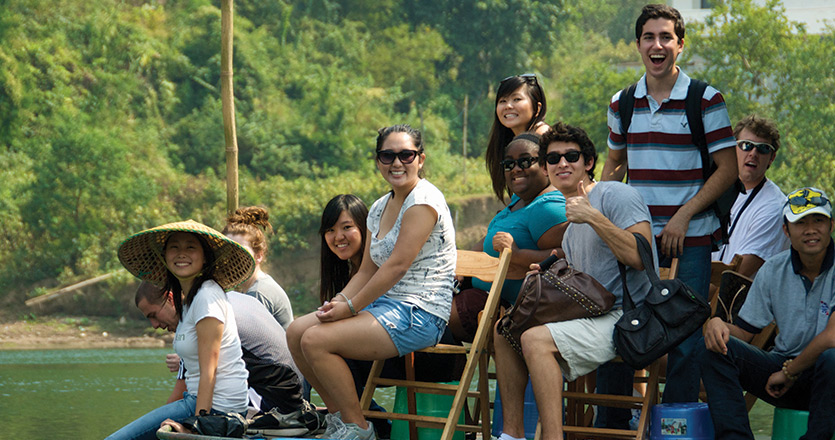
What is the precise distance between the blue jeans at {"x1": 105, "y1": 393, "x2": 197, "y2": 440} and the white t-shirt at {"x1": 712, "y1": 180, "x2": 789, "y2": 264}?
2407 mm

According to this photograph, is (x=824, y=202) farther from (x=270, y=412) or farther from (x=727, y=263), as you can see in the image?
(x=270, y=412)

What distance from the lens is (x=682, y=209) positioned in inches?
149

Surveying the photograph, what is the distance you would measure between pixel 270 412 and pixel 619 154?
1706 millimetres

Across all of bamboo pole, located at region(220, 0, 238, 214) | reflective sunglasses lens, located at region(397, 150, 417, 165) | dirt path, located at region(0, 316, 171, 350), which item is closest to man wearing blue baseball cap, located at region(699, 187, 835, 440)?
reflective sunglasses lens, located at region(397, 150, 417, 165)

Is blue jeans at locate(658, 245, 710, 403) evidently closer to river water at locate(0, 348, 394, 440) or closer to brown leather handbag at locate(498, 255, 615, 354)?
brown leather handbag at locate(498, 255, 615, 354)

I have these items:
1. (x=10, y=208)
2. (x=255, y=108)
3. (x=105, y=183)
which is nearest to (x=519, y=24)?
(x=255, y=108)

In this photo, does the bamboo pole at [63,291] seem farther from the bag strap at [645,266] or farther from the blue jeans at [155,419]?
the bag strap at [645,266]

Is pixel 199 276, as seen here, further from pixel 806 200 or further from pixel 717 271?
pixel 806 200

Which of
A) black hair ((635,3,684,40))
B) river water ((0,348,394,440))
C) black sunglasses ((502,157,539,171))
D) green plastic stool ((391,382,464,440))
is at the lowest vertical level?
river water ((0,348,394,440))

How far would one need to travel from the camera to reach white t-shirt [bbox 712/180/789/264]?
4508 mm

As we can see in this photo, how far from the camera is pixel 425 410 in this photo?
4.10 meters

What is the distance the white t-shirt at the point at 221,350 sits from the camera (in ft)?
12.3

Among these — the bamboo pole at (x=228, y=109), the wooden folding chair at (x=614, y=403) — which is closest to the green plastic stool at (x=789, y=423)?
the wooden folding chair at (x=614, y=403)

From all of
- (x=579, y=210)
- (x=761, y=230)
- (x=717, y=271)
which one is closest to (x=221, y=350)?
(x=579, y=210)
